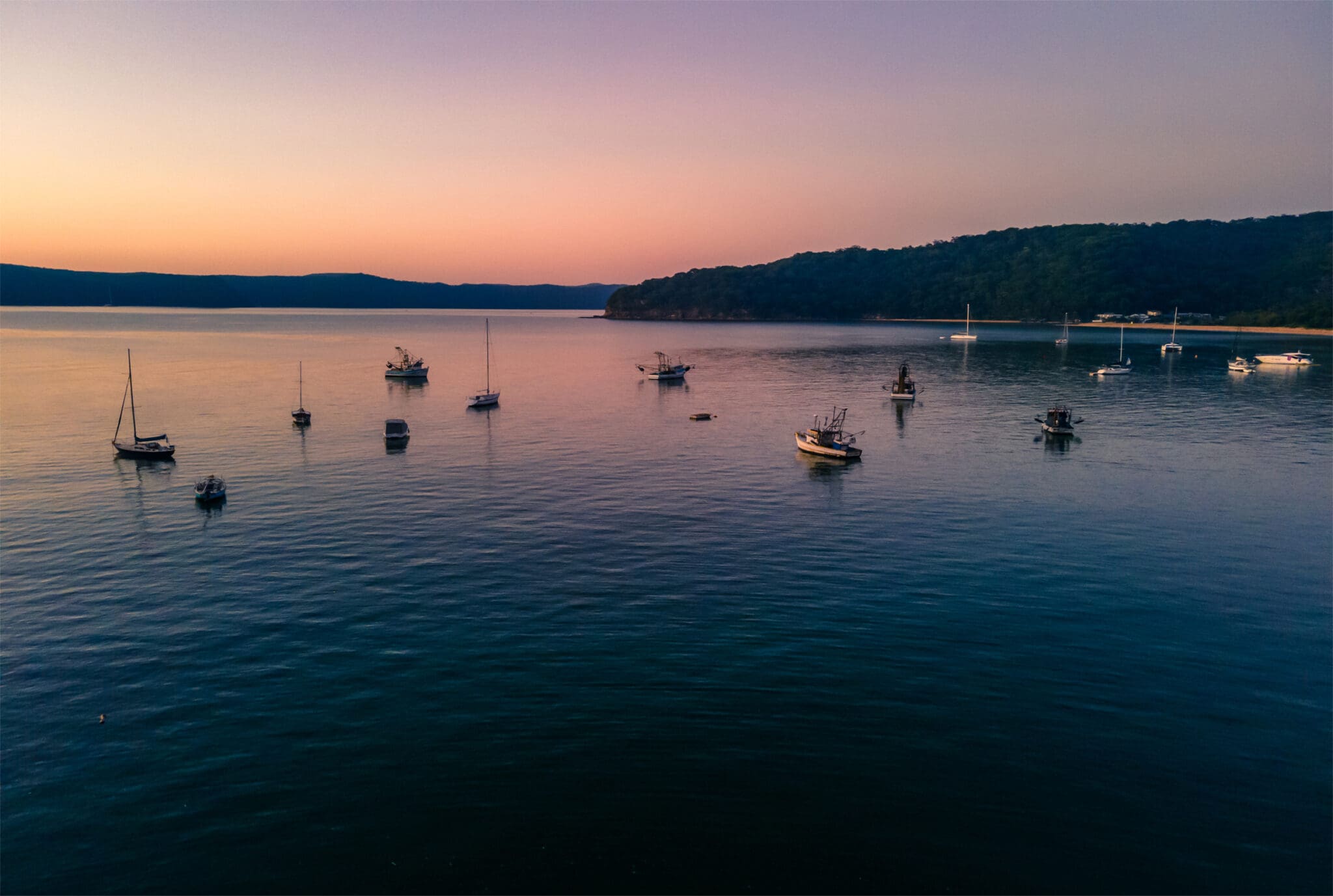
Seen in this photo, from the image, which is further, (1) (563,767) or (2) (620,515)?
(2) (620,515)

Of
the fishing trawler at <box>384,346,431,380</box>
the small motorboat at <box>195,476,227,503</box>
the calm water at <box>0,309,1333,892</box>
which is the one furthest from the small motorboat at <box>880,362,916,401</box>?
the small motorboat at <box>195,476,227,503</box>

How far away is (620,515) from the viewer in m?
61.8

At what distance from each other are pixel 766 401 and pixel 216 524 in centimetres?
9777

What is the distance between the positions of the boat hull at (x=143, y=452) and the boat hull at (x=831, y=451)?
70776mm

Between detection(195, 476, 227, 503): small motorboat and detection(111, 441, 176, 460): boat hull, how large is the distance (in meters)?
22.6

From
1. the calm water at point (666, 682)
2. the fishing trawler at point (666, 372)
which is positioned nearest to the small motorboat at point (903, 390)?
the fishing trawler at point (666, 372)

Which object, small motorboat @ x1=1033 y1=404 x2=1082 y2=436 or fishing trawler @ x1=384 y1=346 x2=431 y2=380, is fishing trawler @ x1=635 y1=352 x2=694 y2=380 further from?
small motorboat @ x1=1033 y1=404 x2=1082 y2=436

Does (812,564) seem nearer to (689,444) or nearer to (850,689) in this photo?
(850,689)

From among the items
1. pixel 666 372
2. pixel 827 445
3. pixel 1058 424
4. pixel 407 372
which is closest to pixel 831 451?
pixel 827 445

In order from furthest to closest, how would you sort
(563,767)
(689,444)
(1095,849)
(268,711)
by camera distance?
(689,444)
(268,711)
(563,767)
(1095,849)

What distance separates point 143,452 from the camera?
82062mm

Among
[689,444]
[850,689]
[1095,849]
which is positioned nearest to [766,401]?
[689,444]

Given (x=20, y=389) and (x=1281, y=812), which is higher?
(x=20, y=389)

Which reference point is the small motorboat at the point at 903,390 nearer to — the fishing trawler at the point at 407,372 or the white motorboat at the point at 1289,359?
the fishing trawler at the point at 407,372
